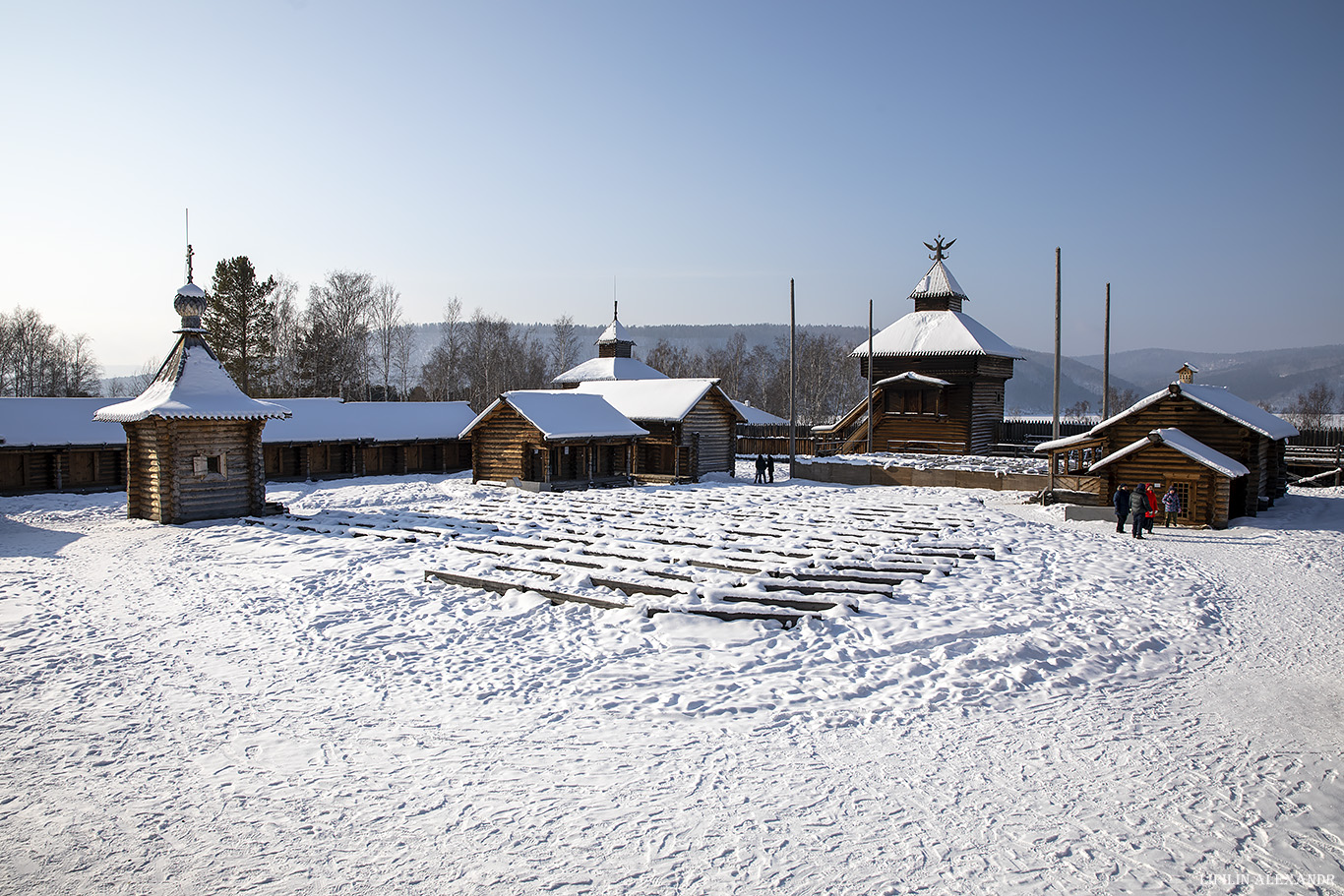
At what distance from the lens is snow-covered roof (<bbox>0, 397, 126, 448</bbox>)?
Answer: 27.5m

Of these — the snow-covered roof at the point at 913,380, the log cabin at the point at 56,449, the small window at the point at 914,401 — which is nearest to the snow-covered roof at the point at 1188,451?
the snow-covered roof at the point at 913,380

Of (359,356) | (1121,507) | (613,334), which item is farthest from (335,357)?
(1121,507)

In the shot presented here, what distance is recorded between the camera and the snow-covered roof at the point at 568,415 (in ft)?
94.6

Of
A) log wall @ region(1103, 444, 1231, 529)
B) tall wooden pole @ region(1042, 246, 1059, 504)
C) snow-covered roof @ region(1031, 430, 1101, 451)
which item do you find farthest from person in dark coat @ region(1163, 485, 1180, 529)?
tall wooden pole @ region(1042, 246, 1059, 504)

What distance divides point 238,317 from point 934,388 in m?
39.4

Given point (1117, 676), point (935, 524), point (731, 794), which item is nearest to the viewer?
point (731, 794)

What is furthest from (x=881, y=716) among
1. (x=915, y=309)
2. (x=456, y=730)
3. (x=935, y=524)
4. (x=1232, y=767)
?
(x=915, y=309)

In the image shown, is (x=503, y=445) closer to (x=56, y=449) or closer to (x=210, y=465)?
(x=210, y=465)

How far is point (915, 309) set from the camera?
149 ft

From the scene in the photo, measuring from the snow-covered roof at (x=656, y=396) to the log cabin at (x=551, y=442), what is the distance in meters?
1.28

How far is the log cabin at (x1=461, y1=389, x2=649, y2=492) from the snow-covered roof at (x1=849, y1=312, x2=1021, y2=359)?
1574cm

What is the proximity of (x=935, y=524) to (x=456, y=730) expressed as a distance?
564 inches

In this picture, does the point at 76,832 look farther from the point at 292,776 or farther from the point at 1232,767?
the point at 1232,767

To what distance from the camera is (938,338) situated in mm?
41469
